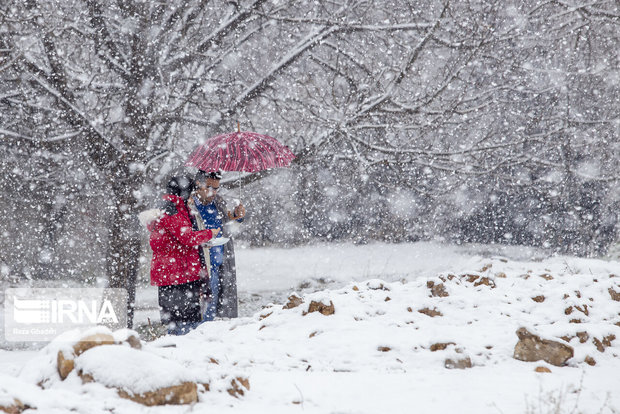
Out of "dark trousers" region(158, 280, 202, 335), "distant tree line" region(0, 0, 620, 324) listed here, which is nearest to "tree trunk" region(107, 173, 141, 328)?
"distant tree line" region(0, 0, 620, 324)

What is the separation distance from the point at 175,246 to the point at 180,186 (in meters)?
0.53

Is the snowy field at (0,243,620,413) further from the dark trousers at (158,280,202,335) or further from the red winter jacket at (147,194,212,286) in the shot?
the red winter jacket at (147,194,212,286)

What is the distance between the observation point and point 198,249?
4914mm

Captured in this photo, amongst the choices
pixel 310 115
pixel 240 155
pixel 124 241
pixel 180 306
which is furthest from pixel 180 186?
pixel 310 115

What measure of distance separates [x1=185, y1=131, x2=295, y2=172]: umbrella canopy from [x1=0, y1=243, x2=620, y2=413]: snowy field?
134 centimetres

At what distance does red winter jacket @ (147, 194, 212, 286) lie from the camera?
14.3ft

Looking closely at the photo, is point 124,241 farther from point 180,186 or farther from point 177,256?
point 180,186

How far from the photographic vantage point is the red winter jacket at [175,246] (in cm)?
437

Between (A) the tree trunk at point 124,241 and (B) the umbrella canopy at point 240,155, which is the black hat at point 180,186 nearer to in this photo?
(B) the umbrella canopy at point 240,155

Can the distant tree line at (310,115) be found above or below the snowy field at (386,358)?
above

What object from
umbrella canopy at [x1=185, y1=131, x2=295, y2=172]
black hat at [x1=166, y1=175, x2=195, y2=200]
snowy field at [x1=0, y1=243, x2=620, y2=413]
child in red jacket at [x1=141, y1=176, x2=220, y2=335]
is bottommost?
snowy field at [x1=0, y1=243, x2=620, y2=413]

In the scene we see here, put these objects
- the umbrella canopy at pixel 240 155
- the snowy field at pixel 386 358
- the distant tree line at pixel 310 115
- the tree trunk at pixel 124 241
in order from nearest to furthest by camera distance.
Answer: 1. the snowy field at pixel 386 358
2. the umbrella canopy at pixel 240 155
3. the distant tree line at pixel 310 115
4. the tree trunk at pixel 124 241

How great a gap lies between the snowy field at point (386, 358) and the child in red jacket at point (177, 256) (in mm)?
341

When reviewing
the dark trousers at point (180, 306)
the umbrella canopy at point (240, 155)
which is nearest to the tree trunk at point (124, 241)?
the umbrella canopy at point (240, 155)
